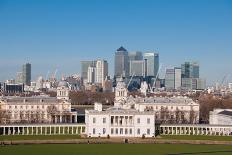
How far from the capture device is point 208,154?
5006 cm

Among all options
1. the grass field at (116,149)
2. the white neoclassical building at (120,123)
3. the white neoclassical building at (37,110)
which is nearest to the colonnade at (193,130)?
the white neoclassical building at (120,123)

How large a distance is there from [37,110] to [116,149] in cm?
4078

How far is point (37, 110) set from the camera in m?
93.1

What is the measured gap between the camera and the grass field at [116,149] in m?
50.5

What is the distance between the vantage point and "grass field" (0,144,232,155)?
50469mm

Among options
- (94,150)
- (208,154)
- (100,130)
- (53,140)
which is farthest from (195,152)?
(100,130)

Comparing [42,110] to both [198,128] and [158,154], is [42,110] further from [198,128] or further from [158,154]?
[158,154]

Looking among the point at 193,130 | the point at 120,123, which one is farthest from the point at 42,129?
the point at 193,130

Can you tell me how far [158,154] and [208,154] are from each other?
4227 mm

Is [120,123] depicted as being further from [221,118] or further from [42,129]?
[221,118]

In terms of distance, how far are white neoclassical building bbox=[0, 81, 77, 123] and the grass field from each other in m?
31.7

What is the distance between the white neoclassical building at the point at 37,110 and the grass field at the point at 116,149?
31705 mm

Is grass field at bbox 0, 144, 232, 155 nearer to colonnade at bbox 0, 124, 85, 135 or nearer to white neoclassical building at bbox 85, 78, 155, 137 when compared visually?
white neoclassical building at bbox 85, 78, 155, 137

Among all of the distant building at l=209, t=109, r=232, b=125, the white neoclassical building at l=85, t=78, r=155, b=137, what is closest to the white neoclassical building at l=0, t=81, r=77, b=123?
the white neoclassical building at l=85, t=78, r=155, b=137
